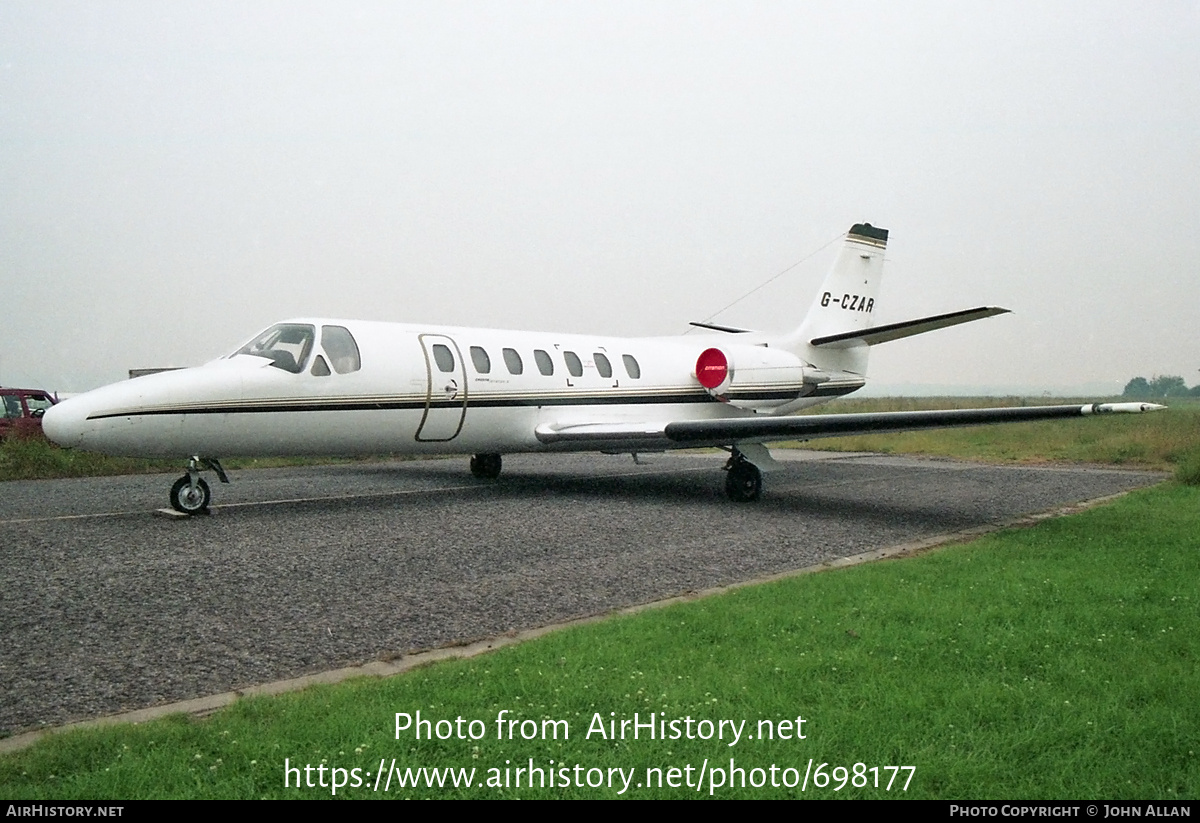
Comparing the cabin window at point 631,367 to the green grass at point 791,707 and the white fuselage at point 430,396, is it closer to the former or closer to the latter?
the white fuselage at point 430,396

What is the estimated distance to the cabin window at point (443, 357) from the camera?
11672 mm

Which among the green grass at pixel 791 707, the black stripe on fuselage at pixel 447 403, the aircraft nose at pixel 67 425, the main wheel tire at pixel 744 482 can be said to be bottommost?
the green grass at pixel 791 707

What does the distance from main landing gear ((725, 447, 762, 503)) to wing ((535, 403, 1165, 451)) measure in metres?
0.35

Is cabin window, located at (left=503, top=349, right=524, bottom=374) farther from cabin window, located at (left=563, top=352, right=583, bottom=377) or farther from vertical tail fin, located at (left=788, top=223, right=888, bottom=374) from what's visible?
vertical tail fin, located at (left=788, top=223, right=888, bottom=374)

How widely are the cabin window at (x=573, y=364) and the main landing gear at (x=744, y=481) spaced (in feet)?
9.89

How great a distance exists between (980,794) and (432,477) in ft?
41.8

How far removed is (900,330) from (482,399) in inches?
291

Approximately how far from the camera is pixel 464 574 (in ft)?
22.3

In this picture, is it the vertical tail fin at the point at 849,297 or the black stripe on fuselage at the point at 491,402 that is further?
the vertical tail fin at the point at 849,297

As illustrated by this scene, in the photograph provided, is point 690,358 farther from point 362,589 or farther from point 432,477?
point 362,589

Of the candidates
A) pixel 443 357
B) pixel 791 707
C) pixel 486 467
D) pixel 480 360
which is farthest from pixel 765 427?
pixel 791 707

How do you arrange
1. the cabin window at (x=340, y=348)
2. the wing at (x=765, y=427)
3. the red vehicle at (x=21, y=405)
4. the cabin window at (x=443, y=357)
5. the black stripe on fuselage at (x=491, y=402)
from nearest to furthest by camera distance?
the black stripe on fuselage at (x=491, y=402)
the wing at (x=765, y=427)
the cabin window at (x=340, y=348)
the cabin window at (x=443, y=357)
the red vehicle at (x=21, y=405)

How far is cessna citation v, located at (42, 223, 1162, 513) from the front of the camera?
9.21m

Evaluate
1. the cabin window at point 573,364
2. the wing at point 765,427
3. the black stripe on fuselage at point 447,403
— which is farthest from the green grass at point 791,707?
the cabin window at point 573,364
